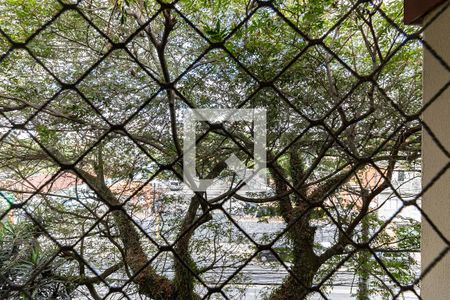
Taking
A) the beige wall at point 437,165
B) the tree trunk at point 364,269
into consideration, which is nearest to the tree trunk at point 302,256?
the tree trunk at point 364,269

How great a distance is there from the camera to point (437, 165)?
43 cm

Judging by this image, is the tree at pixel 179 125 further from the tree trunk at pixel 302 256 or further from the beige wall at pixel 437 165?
the beige wall at pixel 437 165

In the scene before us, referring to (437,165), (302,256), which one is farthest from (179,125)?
(437,165)

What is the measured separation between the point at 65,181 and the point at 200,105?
23.0 inches

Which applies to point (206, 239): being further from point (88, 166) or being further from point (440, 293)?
point (440, 293)

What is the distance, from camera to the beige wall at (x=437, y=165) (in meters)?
0.41

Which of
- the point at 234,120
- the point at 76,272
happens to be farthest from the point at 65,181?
the point at 234,120

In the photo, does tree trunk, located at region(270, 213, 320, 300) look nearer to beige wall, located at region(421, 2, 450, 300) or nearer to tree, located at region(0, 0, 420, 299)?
tree, located at region(0, 0, 420, 299)

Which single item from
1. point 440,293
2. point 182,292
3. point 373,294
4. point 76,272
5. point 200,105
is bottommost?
point 440,293

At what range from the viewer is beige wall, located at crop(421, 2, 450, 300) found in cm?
41

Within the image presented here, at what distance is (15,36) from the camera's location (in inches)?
43.7

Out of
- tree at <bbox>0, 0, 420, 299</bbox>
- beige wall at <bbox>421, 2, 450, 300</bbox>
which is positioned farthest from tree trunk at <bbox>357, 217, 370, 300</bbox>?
beige wall at <bbox>421, 2, 450, 300</bbox>

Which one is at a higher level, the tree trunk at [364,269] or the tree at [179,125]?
the tree at [179,125]

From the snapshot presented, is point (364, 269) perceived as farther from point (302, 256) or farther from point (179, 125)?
point (179, 125)
